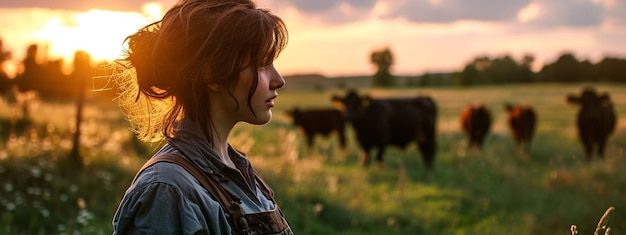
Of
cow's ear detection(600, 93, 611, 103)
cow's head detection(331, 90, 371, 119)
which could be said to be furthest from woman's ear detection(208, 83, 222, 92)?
cow's ear detection(600, 93, 611, 103)

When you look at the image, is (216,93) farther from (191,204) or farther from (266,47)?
(191,204)

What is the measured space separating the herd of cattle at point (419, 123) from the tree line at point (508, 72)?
72752 mm

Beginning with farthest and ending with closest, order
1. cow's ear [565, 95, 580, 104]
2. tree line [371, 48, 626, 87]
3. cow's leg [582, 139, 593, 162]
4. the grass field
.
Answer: tree line [371, 48, 626, 87]
cow's ear [565, 95, 580, 104]
cow's leg [582, 139, 593, 162]
the grass field

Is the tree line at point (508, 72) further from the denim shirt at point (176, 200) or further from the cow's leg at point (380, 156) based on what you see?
the denim shirt at point (176, 200)

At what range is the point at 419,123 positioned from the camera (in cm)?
1856

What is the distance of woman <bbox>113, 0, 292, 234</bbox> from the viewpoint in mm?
1912

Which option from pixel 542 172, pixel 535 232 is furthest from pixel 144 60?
pixel 542 172

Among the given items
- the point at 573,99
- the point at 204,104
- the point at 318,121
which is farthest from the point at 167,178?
the point at 318,121

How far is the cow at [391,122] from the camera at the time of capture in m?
17.4

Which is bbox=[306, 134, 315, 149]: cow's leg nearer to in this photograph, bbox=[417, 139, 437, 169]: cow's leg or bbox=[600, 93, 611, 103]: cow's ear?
bbox=[417, 139, 437, 169]: cow's leg

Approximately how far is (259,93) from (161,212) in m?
0.57

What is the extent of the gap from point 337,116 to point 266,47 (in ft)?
69.8

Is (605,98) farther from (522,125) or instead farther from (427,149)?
(427,149)

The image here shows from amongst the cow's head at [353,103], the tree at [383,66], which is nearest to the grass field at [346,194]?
the cow's head at [353,103]
